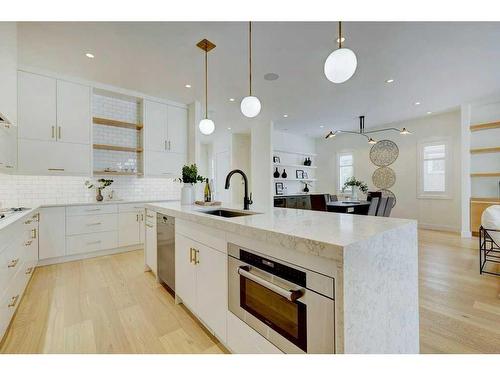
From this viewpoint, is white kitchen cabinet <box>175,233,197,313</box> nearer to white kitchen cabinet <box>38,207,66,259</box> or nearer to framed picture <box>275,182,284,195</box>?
white kitchen cabinet <box>38,207,66,259</box>

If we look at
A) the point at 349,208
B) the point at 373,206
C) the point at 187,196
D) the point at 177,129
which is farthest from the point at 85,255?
the point at 373,206

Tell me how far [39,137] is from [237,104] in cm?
334

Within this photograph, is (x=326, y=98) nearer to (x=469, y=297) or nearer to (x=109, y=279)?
(x=469, y=297)

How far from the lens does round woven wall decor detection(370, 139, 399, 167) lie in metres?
6.51

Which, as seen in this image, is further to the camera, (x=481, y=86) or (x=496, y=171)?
(x=496, y=171)

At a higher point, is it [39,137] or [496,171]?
[39,137]

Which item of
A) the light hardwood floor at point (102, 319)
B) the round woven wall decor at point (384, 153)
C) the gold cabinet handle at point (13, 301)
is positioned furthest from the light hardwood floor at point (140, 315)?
the round woven wall decor at point (384, 153)

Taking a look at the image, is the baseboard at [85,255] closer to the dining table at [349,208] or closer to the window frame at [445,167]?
the dining table at [349,208]

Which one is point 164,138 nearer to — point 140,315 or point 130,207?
point 130,207

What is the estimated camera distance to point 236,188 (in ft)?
25.9

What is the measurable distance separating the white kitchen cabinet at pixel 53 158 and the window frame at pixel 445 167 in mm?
7403

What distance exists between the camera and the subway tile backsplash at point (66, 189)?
3322 mm

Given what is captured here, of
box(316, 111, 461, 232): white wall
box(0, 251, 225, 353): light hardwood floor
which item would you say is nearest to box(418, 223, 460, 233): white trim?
box(316, 111, 461, 232): white wall
